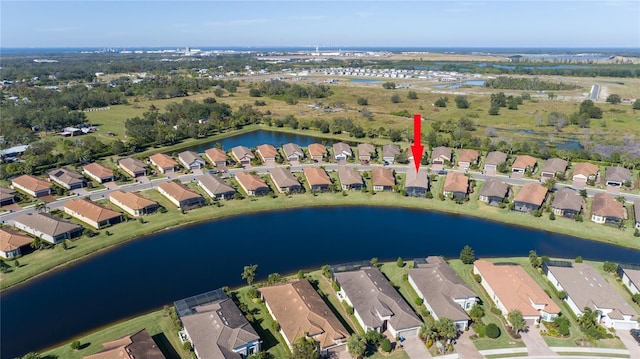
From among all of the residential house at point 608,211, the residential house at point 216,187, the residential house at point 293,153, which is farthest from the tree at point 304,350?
Answer: the residential house at point 293,153

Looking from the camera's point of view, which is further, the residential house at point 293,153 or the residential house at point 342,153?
the residential house at point 342,153

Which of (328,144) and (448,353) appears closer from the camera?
(448,353)

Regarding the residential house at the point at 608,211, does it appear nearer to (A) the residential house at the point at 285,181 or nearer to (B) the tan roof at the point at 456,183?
(B) the tan roof at the point at 456,183

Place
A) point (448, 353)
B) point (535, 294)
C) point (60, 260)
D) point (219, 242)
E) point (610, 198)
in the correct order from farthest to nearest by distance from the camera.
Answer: point (610, 198), point (219, 242), point (60, 260), point (535, 294), point (448, 353)

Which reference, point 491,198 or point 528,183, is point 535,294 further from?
point 528,183

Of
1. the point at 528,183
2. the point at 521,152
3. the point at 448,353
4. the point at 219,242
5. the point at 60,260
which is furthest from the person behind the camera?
the point at 521,152

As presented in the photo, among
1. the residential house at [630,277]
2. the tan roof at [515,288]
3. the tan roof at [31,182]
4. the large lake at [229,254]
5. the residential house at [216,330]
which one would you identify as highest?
the tan roof at [31,182]

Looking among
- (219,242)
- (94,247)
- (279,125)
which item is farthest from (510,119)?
(94,247)
